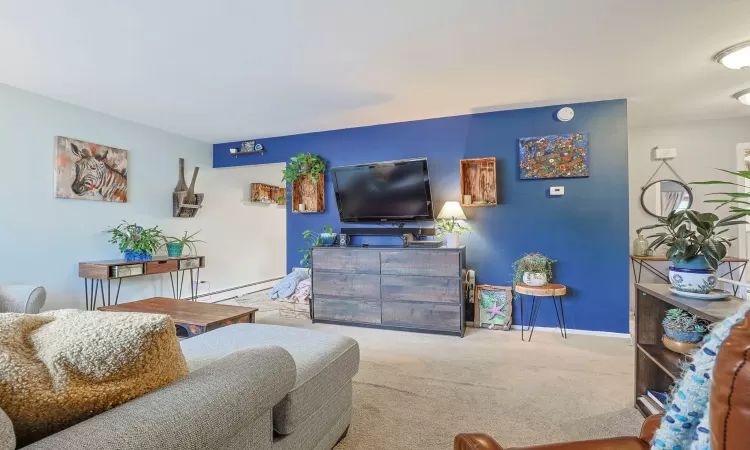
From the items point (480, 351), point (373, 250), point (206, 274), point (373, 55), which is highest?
point (373, 55)

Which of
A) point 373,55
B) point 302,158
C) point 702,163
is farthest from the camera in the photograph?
point 302,158

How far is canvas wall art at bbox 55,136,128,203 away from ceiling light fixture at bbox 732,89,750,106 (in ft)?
20.1

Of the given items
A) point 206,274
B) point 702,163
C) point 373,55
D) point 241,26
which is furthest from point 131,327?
point 702,163

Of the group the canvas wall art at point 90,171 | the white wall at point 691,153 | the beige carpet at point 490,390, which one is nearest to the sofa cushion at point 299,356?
the beige carpet at point 490,390

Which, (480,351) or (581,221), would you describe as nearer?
(480,351)

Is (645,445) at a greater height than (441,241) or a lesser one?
lesser

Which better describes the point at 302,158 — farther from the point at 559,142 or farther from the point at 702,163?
the point at 702,163

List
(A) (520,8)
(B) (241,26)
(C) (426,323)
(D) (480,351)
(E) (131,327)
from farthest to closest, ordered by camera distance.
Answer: (C) (426,323) < (D) (480,351) < (B) (241,26) < (A) (520,8) < (E) (131,327)

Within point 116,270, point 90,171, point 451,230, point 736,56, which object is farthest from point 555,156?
point 90,171

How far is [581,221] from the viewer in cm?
339

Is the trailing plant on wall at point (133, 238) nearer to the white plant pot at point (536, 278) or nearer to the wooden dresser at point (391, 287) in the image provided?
the wooden dresser at point (391, 287)

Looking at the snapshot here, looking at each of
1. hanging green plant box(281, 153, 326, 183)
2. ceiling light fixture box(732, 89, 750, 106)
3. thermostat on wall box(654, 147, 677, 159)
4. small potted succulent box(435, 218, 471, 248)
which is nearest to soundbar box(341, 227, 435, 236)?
small potted succulent box(435, 218, 471, 248)

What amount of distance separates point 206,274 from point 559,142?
15.3 feet

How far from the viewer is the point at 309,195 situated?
4309 millimetres
